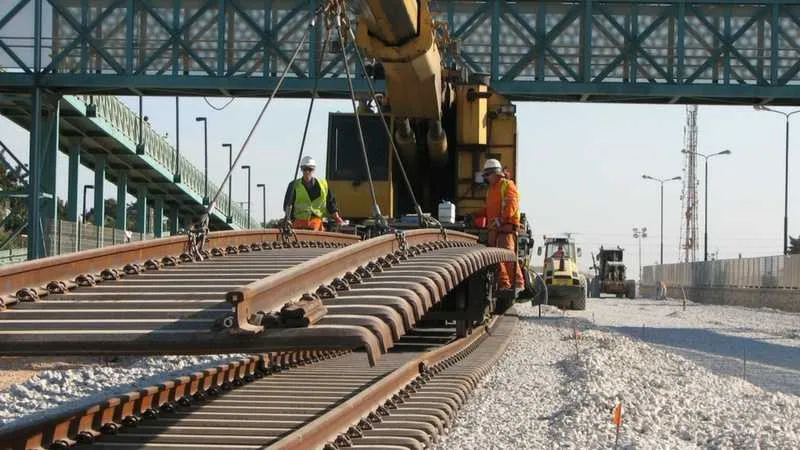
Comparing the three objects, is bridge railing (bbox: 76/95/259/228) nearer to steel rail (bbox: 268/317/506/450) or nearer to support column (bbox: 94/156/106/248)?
support column (bbox: 94/156/106/248)

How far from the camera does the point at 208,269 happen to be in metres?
9.11

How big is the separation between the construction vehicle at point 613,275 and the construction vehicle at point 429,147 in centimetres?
4696

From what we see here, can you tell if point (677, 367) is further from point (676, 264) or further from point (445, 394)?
point (676, 264)

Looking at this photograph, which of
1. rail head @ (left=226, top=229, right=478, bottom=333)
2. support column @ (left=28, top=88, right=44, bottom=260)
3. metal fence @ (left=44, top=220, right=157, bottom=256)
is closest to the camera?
rail head @ (left=226, top=229, right=478, bottom=333)

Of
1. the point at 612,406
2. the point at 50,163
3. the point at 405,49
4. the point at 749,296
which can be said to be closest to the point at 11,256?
the point at 50,163

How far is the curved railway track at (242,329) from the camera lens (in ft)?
21.2

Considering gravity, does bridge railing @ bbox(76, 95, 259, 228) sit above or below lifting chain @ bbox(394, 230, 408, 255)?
above

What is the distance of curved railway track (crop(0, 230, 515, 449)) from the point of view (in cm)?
646

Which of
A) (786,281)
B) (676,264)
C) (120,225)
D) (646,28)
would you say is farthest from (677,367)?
(676,264)

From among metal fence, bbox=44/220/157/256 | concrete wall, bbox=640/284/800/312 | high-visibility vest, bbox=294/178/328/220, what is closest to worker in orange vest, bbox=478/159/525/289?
high-visibility vest, bbox=294/178/328/220

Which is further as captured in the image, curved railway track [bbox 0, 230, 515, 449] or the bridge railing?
the bridge railing

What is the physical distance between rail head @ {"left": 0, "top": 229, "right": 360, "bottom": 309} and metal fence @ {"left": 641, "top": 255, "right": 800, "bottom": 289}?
4035 centimetres

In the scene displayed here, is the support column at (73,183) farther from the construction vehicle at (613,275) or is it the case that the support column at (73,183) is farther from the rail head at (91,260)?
the construction vehicle at (613,275)

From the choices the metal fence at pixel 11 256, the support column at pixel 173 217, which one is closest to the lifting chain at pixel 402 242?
the metal fence at pixel 11 256
